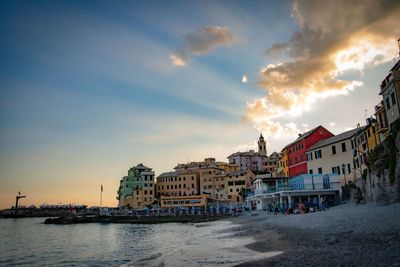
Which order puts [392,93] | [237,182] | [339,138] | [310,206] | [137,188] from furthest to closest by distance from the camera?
1. [137,188]
2. [237,182]
3. [339,138]
4. [310,206]
5. [392,93]

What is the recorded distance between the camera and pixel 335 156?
52281 millimetres

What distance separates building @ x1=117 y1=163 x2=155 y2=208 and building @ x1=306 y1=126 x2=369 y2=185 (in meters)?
71.0

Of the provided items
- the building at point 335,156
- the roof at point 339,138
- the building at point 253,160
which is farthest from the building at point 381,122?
the building at point 253,160

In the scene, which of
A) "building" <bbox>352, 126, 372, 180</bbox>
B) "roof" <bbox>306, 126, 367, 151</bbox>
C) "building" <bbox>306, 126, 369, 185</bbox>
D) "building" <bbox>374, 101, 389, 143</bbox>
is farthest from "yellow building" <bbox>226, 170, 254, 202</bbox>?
"building" <bbox>374, 101, 389, 143</bbox>

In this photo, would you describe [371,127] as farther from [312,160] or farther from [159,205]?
[159,205]

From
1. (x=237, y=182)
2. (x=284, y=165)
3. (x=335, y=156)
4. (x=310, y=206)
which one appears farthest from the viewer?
(x=237, y=182)

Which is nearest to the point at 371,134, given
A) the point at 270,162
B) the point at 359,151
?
the point at 359,151

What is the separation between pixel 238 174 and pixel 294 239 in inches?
3405

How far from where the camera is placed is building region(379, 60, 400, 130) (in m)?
31.9

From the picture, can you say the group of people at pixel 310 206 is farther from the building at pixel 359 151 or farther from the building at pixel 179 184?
the building at pixel 179 184

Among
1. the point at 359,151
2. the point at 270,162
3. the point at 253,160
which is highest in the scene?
the point at 253,160

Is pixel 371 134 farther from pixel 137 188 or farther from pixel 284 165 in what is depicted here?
pixel 137 188

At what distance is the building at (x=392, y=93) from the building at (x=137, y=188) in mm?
92610

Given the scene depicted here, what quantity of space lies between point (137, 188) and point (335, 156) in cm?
7880
